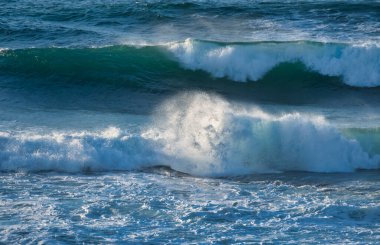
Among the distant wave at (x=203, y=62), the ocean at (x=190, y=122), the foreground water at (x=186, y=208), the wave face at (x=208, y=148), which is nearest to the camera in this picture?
the foreground water at (x=186, y=208)

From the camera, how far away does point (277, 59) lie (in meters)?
21.0

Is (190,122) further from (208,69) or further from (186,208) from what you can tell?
(208,69)

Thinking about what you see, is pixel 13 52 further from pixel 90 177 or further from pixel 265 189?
pixel 265 189

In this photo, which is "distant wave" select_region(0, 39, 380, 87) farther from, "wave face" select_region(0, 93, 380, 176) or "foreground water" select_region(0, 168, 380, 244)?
"foreground water" select_region(0, 168, 380, 244)

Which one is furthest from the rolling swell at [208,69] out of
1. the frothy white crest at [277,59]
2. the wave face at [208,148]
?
the wave face at [208,148]

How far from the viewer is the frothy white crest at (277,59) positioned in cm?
2066

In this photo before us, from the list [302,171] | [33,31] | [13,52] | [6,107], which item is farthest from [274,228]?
[33,31]

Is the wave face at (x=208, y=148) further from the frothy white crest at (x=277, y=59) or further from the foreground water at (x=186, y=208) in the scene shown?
the frothy white crest at (x=277, y=59)

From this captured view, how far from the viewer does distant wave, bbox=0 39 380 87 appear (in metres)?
20.6

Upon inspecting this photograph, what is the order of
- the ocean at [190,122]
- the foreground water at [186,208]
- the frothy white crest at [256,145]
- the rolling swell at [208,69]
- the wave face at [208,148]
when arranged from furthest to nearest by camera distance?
the rolling swell at [208,69] → the frothy white crest at [256,145] → the wave face at [208,148] → the ocean at [190,122] → the foreground water at [186,208]

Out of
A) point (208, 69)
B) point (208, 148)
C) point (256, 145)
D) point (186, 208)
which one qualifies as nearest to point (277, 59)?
point (208, 69)

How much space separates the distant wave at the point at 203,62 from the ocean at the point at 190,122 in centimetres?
4

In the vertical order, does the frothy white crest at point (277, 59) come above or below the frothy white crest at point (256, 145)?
above

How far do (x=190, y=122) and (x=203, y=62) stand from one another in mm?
5499
